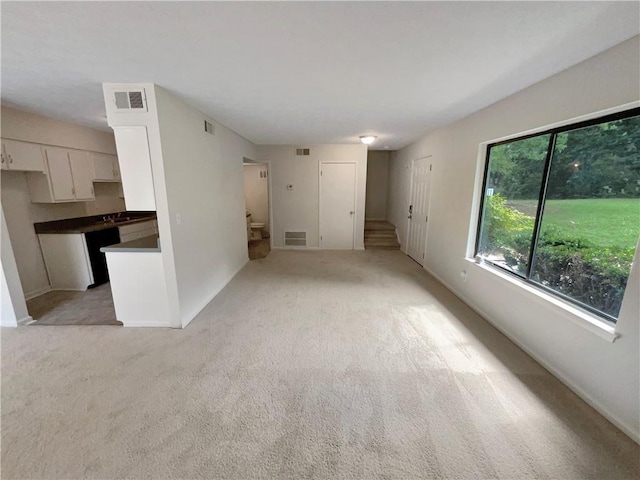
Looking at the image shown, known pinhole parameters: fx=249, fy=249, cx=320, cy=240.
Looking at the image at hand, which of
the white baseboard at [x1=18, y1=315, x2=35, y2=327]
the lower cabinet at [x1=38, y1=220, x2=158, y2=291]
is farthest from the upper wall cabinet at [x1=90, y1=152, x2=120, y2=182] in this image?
the white baseboard at [x1=18, y1=315, x2=35, y2=327]

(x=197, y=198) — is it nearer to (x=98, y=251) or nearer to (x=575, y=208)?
(x=98, y=251)

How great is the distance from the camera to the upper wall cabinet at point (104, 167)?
4.12 metres

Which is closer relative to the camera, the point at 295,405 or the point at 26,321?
the point at 295,405

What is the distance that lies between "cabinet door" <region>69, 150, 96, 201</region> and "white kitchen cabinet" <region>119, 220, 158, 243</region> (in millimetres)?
690

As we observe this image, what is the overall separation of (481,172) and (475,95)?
94 centimetres

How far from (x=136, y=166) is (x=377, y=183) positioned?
6.34 metres

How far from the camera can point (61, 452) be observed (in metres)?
1.42

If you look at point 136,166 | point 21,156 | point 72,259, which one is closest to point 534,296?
point 136,166

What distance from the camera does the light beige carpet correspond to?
54.1 inches

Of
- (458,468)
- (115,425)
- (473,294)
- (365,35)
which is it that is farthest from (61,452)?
(473,294)

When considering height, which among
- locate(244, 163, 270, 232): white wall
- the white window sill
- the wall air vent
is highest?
the wall air vent

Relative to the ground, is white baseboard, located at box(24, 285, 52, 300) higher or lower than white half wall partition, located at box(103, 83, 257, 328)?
lower

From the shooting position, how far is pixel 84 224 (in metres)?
4.14

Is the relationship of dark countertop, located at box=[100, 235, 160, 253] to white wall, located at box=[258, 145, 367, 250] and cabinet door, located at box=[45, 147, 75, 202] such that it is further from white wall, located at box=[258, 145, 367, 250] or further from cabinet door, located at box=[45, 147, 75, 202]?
white wall, located at box=[258, 145, 367, 250]
